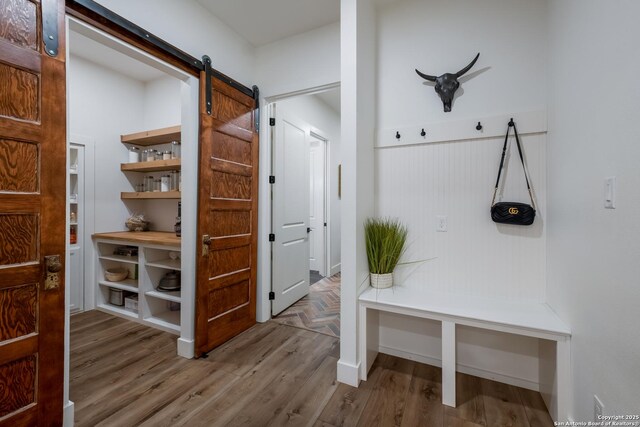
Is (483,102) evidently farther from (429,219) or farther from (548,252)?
(548,252)

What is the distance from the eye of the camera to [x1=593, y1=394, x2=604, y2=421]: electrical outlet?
1.16 m

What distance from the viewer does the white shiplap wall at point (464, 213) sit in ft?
6.01

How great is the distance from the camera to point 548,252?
1762mm

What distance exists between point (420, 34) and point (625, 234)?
6.10 ft

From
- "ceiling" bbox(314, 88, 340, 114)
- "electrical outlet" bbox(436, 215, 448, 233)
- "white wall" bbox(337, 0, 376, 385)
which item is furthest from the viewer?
"ceiling" bbox(314, 88, 340, 114)

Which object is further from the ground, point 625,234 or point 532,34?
point 532,34

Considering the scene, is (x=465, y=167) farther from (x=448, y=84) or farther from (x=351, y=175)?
(x=351, y=175)

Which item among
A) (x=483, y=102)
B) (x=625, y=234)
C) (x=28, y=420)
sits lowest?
(x=28, y=420)

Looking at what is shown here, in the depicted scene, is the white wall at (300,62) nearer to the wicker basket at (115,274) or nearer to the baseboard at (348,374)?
the baseboard at (348,374)

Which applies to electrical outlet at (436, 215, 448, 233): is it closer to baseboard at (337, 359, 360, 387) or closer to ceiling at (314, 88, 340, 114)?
baseboard at (337, 359, 360, 387)

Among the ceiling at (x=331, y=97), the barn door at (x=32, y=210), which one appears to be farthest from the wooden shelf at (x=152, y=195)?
the ceiling at (x=331, y=97)

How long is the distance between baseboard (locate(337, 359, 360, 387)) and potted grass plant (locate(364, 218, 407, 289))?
57 cm

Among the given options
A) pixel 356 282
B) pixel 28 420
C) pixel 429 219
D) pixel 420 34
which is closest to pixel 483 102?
pixel 420 34

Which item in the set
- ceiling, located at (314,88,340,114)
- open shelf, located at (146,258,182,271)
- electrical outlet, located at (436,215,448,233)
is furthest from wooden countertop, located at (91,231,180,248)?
ceiling, located at (314,88,340,114)
